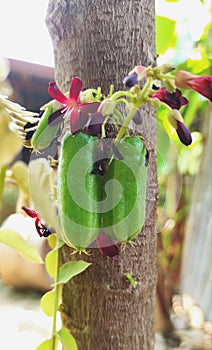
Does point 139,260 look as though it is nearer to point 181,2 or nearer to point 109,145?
point 109,145

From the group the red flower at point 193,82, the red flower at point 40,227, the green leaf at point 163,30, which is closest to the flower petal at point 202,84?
the red flower at point 193,82

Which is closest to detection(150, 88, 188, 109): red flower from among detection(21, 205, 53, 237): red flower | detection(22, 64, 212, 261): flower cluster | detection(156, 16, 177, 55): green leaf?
detection(22, 64, 212, 261): flower cluster

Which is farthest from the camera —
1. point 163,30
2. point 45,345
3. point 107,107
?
point 163,30

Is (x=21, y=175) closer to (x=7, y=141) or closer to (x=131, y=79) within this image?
(x=7, y=141)

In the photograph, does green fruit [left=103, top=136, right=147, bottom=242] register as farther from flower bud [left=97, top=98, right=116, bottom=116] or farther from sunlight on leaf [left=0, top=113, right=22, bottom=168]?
sunlight on leaf [left=0, top=113, right=22, bottom=168]

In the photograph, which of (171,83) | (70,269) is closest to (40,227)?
(70,269)
